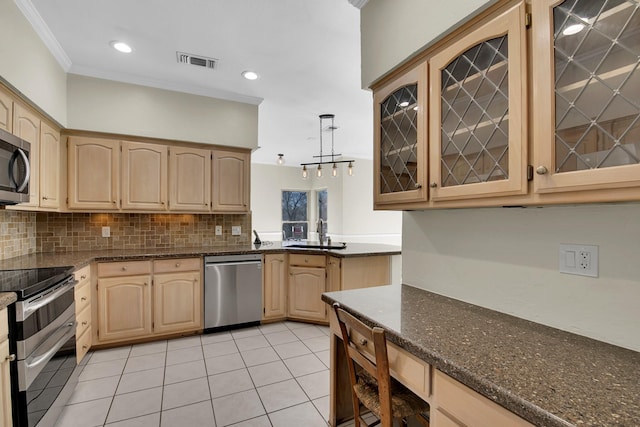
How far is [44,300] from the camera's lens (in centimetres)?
180

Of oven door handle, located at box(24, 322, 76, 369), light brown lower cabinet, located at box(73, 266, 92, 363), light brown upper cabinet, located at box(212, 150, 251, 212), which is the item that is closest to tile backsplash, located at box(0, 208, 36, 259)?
light brown lower cabinet, located at box(73, 266, 92, 363)

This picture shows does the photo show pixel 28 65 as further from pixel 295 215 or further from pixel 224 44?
pixel 295 215

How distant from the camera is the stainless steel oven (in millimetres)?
1569

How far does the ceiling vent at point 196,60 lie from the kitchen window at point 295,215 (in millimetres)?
5217

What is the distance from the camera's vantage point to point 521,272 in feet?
4.44

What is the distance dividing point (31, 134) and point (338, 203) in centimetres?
548

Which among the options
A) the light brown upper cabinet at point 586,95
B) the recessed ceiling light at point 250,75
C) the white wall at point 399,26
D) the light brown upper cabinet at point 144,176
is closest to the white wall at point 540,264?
the light brown upper cabinet at point 586,95

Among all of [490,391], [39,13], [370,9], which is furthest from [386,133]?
[39,13]

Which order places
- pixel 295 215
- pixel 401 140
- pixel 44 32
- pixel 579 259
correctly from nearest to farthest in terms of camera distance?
1. pixel 579 259
2. pixel 401 140
3. pixel 44 32
4. pixel 295 215

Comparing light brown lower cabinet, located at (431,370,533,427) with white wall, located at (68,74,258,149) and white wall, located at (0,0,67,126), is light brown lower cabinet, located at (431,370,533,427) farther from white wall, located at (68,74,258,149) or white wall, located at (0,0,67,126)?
white wall, located at (68,74,258,149)

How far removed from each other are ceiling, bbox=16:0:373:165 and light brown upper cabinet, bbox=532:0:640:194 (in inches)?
55.9

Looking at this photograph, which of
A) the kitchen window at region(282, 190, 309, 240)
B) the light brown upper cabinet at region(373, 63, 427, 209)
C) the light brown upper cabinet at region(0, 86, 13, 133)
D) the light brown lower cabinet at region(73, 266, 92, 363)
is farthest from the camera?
the kitchen window at region(282, 190, 309, 240)

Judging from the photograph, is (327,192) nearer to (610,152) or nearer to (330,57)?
(330,57)

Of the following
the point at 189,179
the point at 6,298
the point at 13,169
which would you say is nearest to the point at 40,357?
the point at 6,298
